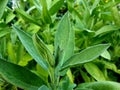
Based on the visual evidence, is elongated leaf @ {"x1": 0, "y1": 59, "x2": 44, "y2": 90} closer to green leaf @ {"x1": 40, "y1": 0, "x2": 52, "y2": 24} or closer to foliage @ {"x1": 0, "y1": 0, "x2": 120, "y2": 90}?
foliage @ {"x1": 0, "y1": 0, "x2": 120, "y2": 90}

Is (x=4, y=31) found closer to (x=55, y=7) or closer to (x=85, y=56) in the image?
(x=55, y=7)

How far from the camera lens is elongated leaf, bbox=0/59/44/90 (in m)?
0.70

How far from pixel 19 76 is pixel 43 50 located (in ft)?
0.40

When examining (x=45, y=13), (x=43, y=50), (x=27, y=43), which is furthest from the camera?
(x=45, y=13)

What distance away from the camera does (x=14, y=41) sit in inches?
42.3

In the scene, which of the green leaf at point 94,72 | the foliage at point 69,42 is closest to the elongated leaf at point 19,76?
the foliage at point 69,42

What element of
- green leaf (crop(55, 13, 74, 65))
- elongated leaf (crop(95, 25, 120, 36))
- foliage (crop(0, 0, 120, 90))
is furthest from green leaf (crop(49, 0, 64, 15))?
green leaf (crop(55, 13, 74, 65))

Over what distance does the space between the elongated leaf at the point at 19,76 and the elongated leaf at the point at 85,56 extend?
88 millimetres

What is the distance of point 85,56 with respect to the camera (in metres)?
0.71

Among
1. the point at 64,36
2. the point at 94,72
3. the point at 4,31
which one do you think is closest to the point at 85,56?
the point at 64,36

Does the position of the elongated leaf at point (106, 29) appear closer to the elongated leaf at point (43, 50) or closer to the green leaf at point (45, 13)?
the green leaf at point (45, 13)

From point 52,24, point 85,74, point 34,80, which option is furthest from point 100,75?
point 34,80

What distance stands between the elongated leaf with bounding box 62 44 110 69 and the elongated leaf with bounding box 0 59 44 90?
0.09 m

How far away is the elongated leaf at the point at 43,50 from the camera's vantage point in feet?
2.03
